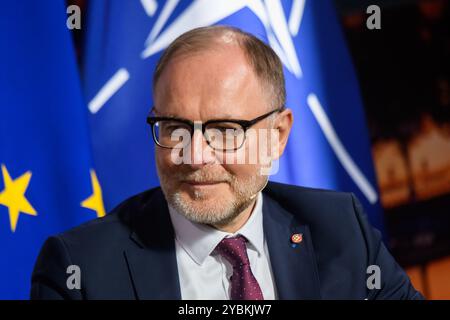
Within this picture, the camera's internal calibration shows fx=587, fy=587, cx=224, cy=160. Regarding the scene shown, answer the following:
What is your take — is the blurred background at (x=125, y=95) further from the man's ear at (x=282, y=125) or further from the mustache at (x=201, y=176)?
the mustache at (x=201, y=176)

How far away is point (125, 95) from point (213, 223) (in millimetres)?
610

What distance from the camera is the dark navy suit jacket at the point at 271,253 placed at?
1.40 m

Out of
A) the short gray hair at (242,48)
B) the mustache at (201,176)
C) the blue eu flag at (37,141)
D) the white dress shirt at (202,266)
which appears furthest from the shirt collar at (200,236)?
the blue eu flag at (37,141)

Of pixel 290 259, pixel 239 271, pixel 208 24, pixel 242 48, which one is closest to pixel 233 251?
pixel 239 271

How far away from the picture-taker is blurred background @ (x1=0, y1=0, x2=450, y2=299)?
1770 mm

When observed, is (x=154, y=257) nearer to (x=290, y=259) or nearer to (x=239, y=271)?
(x=239, y=271)

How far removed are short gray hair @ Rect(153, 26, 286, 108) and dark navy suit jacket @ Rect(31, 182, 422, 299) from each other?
32 centimetres

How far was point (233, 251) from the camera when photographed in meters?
1.46

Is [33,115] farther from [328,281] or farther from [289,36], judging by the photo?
[328,281]

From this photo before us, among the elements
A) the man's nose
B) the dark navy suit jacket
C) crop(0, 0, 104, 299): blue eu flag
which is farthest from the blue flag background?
the man's nose

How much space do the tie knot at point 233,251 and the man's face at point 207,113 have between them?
74 mm

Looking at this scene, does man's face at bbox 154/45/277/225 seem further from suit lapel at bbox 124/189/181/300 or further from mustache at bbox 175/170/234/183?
suit lapel at bbox 124/189/181/300

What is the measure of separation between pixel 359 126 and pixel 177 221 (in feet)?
2.90

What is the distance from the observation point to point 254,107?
1430 millimetres
